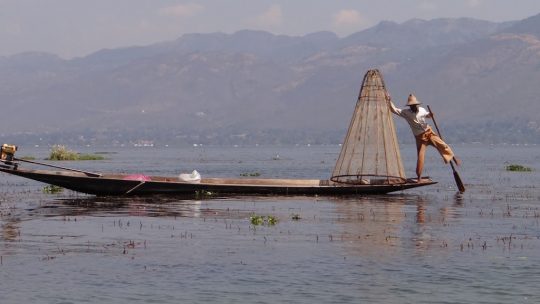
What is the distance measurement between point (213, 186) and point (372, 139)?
7.63m

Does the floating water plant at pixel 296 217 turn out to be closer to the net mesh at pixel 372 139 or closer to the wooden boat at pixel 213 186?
the wooden boat at pixel 213 186

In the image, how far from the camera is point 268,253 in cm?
2380

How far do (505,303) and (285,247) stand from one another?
7.61m

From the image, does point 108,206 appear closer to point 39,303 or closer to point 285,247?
point 285,247

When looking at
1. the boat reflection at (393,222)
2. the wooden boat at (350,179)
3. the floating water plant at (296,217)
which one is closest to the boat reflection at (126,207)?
the wooden boat at (350,179)

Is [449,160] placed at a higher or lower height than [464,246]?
higher

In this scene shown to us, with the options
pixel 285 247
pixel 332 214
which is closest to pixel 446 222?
pixel 332 214

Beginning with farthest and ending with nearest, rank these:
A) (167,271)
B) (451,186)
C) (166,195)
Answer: (451,186)
(166,195)
(167,271)

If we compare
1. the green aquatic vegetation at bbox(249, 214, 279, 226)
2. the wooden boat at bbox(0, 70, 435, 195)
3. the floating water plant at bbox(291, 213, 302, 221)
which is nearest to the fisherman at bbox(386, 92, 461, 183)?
the wooden boat at bbox(0, 70, 435, 195)

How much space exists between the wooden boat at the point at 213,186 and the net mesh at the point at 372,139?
915mm

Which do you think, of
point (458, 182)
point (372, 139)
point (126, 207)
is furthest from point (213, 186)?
point (458, 182)

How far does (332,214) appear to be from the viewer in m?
33.3

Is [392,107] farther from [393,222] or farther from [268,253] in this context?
[268,253]

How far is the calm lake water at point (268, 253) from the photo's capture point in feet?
62.8
